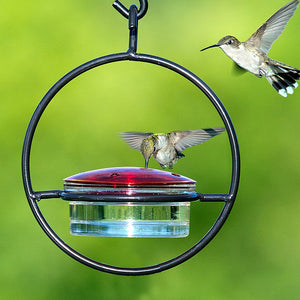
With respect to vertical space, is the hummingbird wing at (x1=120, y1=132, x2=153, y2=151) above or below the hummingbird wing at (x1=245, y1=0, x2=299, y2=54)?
below

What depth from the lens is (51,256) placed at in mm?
4031

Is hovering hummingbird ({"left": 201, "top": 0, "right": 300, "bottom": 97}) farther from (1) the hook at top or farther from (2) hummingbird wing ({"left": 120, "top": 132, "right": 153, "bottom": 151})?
(1) the hook at top

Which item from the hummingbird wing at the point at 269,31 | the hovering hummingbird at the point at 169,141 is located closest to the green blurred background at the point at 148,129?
the hummingbird wing at the point at 269,31

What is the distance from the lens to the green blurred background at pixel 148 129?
4012 mm

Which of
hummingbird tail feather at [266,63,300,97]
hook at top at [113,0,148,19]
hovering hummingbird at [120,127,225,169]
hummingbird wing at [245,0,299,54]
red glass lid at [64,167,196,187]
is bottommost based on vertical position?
red glass lid at [64,167,196,187]

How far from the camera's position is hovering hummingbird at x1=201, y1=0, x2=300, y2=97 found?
2749 millimetres

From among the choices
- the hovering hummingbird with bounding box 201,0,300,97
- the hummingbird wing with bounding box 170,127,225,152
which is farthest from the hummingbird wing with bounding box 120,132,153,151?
the hovering hummingbird with bounding box 201,0,300,97

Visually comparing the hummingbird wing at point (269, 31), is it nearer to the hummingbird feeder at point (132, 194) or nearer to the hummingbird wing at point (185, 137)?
the hummingbird wing at point (185, 137)

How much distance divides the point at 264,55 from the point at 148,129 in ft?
3.96

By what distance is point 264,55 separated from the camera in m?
2.94

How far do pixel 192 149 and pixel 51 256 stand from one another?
42.0 inches

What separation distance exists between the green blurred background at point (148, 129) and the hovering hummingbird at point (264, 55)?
1051mm

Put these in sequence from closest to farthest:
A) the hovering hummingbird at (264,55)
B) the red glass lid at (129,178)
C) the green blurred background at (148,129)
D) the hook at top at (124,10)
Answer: the red glass lid at (129,178) < the hook at top at (124,10) < the hovering hummingbird at (264,55) < the green blurred background at (148,129)

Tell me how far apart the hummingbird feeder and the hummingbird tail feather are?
92cm
